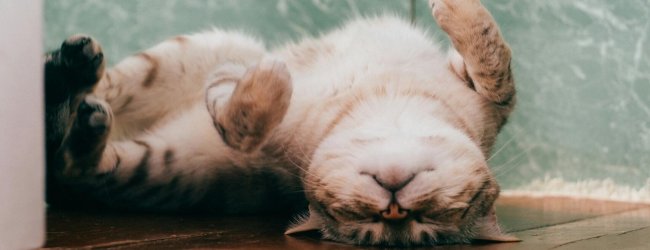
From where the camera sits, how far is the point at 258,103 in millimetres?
1594

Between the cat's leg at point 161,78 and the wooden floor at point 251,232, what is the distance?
39 centimetres

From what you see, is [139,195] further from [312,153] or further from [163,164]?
[312,153]

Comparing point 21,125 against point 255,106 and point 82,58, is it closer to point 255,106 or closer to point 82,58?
point 82,58

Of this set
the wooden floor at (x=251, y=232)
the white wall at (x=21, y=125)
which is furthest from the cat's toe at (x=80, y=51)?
the wooden floor at (x=251, y=232)

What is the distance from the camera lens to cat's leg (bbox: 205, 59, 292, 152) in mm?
1588

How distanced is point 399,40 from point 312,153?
453 millimetres

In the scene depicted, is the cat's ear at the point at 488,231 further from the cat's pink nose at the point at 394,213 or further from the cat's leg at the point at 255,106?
the cat's leg at the point at 255,106

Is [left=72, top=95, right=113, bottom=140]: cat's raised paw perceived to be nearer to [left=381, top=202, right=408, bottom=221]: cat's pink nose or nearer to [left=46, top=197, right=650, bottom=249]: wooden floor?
[left=46, top=197, right=650, bottom=249]: wooden floor

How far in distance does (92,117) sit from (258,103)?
1.01ft

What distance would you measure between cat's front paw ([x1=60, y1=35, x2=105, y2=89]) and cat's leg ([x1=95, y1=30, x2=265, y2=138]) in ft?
1.60

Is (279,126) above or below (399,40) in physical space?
below

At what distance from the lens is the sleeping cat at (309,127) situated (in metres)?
1.48

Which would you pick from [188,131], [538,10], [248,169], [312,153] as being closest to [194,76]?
[188,131]

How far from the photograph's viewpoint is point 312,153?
1721 mm
